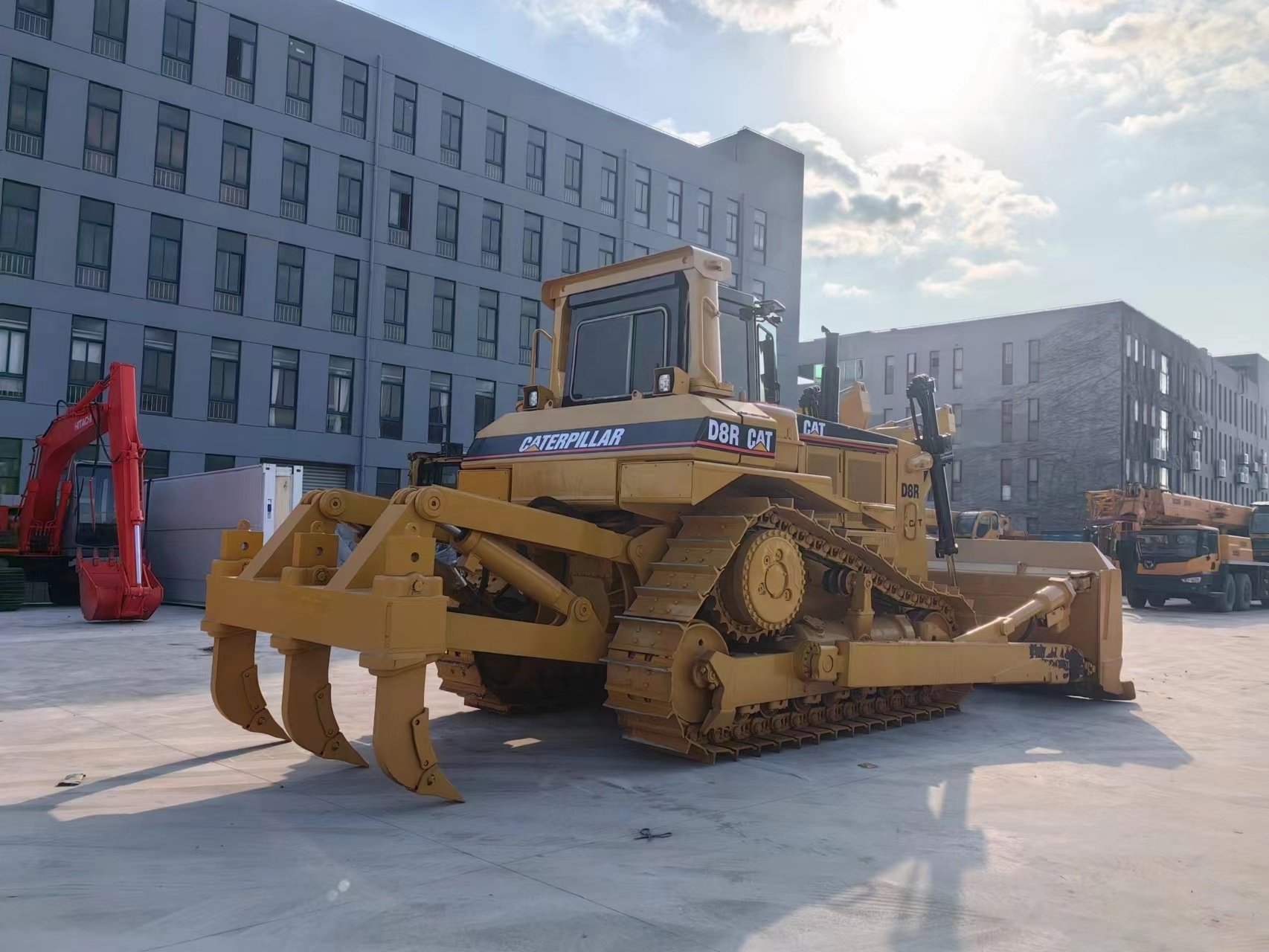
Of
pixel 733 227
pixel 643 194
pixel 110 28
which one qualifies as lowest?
pixel 110 28

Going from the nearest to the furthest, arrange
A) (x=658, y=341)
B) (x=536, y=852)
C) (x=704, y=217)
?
(x=536, y=852) → (x=658, y=341) → (x=704, y=217)

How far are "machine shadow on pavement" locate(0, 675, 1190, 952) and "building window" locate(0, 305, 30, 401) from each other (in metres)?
20.4

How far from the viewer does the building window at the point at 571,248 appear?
3441 cm

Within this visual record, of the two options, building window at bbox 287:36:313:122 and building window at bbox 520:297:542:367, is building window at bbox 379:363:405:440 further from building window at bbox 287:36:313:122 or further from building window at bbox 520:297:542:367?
building window at bbox 287:36:313:122

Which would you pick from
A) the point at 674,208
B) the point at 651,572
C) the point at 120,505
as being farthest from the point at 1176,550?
the point at 120,505

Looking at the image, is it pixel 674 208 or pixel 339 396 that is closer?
pixel 339 396

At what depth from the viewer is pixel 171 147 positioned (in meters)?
25.8

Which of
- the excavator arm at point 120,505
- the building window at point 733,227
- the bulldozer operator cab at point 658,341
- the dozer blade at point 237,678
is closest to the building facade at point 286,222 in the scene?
the building window at point 733,227

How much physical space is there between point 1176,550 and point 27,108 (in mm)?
29569

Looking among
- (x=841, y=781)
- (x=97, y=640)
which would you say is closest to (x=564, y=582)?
(x=841, y=781)

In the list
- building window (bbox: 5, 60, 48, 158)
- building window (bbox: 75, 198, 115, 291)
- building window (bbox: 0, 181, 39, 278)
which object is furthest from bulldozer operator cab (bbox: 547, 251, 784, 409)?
building window (bbox: 5, 60, 48, 158)

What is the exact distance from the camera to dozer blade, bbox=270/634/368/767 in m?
6.52

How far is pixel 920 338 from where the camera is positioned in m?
52.8

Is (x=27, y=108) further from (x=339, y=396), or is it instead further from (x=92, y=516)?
(x=92, y=516)
